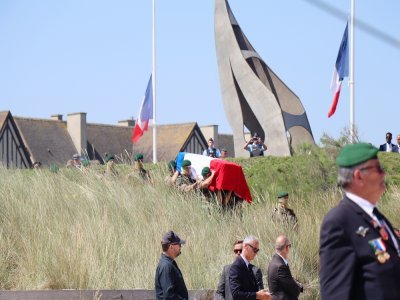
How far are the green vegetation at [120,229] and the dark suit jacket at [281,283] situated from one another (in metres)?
2.29

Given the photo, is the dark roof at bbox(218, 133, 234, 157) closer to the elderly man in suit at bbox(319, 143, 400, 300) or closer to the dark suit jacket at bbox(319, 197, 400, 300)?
the elderly man in suit at bbox(319, 143, 400, 300)

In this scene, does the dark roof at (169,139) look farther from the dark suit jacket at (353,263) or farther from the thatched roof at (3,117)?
the dark suit jacket at (353,263)

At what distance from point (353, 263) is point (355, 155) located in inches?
21.6

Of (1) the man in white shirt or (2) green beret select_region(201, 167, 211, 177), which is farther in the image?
(1) the man in white shirt

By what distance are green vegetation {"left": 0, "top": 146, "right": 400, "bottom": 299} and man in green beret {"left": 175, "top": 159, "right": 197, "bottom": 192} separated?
7.8 inches

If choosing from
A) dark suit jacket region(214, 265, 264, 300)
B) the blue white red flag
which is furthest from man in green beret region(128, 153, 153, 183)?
the blue white red flag

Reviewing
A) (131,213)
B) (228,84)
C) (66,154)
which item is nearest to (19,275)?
(131,213)

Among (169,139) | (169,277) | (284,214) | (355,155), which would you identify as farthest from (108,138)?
(355,155)

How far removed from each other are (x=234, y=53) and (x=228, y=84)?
1.05 m

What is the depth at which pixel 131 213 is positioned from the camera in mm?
12836

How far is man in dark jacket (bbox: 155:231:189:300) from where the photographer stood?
26.5 feet

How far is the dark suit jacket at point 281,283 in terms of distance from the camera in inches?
338

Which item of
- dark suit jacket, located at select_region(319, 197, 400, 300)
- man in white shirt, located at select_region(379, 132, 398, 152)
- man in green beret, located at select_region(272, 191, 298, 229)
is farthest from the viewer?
man in white shirt, located at select_region(379, 132, 398, 152)

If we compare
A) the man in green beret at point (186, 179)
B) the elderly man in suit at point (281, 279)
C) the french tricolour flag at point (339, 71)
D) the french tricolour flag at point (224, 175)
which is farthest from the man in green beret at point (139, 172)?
the french tricolour flag at point (339, 71)
